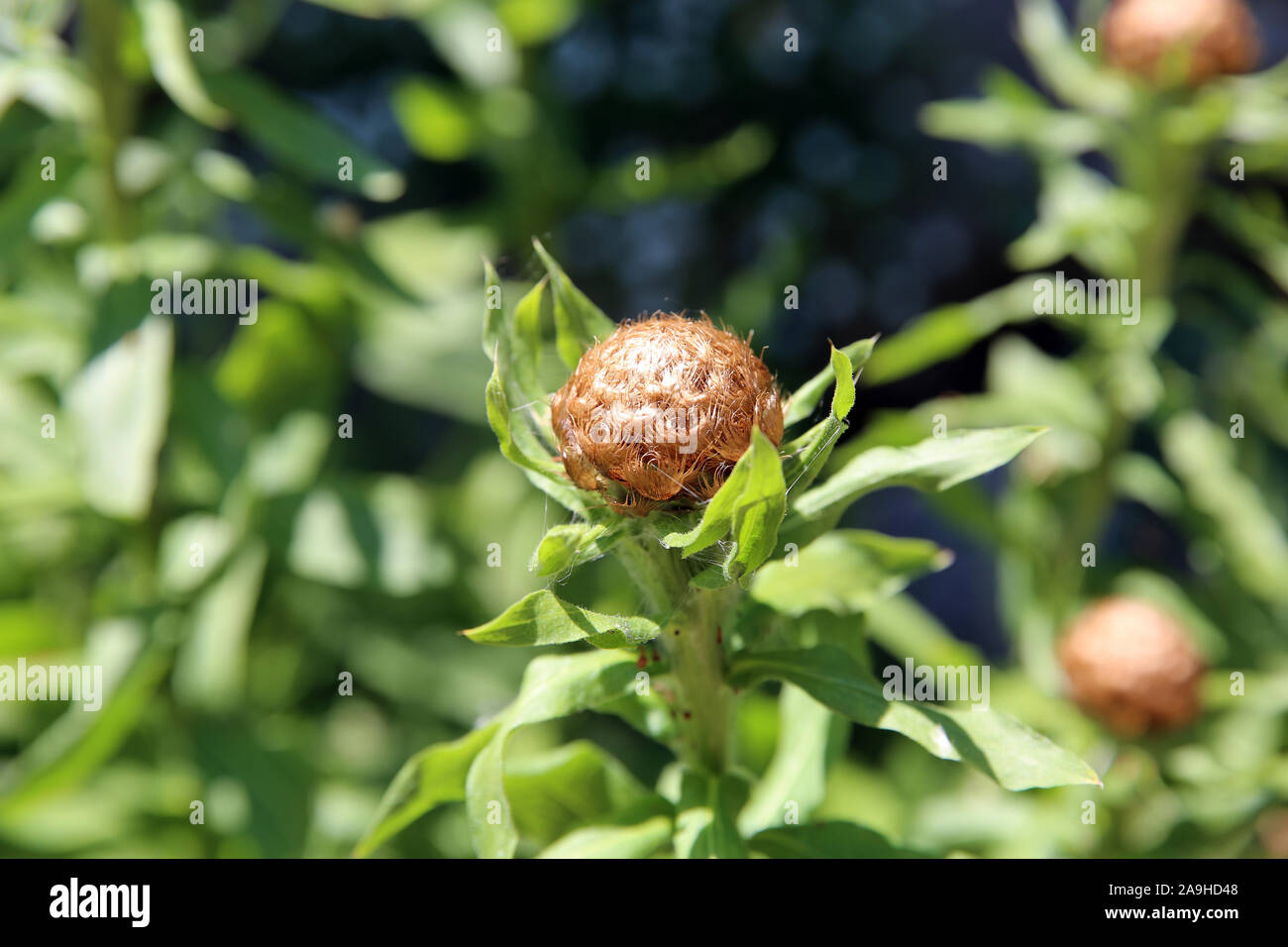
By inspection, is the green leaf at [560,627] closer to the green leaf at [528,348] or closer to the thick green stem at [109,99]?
the green leaf at [528,348]

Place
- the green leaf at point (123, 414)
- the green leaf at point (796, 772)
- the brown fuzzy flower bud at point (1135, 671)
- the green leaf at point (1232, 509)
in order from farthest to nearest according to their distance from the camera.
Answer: the green leaf at point (1232, 509), the brown fuzzy flower bud at point (1135, 671), the green leaf at point (123, 414), the green leaf at point (796, 772)

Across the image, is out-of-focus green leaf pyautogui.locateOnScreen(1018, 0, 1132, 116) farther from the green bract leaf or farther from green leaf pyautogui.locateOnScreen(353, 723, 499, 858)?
green leaf pyautogui.locateOnScreen(353, 723, 499, 858)

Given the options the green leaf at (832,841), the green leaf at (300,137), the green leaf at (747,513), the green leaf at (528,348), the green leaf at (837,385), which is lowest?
the green leaf at (832,841)

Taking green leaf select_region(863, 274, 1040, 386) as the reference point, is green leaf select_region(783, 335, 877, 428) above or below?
below

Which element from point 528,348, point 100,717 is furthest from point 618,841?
point 100,717

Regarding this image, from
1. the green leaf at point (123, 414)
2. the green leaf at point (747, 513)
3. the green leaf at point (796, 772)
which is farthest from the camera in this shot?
the green leaf at point (123, 414)

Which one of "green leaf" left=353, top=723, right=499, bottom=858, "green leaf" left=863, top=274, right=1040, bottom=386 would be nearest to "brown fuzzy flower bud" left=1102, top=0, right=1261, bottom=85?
"green leaf" left=863, top=274, right=1040, bottom=386

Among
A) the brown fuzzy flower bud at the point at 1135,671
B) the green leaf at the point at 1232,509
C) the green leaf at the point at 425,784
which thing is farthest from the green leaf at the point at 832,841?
the green leaf at the point at 1232,509
